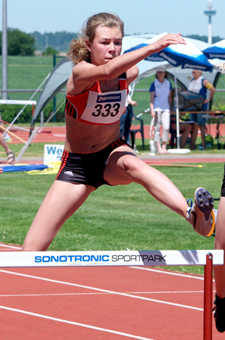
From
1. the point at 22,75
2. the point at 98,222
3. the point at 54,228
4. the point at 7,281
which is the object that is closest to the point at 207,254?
the point at 54,228

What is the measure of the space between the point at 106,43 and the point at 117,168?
2.75 ft

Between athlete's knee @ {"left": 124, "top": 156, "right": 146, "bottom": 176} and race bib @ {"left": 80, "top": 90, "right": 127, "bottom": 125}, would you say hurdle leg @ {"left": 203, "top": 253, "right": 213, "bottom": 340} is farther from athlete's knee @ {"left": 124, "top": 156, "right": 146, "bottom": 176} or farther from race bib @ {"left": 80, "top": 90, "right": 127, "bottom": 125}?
race bib @ {"left": 80, "top": 90, "right": 127, "bottom": 125}

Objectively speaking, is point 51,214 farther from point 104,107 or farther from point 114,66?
point 114,66

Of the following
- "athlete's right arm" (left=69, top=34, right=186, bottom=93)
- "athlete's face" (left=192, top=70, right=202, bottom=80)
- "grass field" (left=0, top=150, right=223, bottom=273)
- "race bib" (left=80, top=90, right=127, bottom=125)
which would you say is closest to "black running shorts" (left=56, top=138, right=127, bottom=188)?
"race bib" (left=80, top=90, right=127, bottom=125)

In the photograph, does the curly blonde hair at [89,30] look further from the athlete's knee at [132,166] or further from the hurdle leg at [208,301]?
the hurdle leg at [208,301]

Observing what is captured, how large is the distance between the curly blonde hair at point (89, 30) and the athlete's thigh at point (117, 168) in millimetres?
707

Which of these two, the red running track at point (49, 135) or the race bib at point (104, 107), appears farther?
the red running track at point (49, 135)

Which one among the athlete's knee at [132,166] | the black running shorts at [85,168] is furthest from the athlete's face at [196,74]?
the athlete's knee at [132,166]

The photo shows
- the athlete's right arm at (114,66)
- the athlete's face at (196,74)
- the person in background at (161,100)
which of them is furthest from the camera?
the athlete's face at (196,74)

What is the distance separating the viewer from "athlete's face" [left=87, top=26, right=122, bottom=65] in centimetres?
409

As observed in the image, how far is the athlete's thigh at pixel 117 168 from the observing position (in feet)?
13.7

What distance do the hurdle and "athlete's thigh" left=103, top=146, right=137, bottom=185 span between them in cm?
82

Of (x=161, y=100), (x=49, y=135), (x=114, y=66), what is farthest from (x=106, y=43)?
(x=49, y=135)

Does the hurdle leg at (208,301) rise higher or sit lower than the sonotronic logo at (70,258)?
lower
